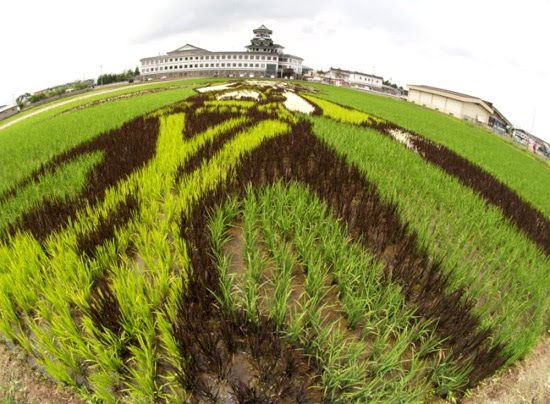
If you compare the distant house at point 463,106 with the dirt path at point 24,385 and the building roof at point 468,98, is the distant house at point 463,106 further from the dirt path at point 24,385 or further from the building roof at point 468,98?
the dirt path at point 24,385

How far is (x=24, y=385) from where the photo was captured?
76.0 inches

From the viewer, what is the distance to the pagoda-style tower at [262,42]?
3263 inches

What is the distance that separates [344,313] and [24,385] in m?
2.25

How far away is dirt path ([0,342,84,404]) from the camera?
1.84 metres

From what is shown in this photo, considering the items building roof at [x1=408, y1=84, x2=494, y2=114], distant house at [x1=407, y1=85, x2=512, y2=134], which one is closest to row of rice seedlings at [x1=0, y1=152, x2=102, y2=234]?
distant house at [x1=407, y1=85, x2=512, y2=134]

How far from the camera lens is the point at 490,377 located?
2205 mm

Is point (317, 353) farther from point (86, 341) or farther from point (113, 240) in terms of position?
point (113, 240)

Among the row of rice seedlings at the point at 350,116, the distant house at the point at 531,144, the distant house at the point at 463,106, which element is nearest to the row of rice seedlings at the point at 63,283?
the row of rice seedlings at the point at 350,116

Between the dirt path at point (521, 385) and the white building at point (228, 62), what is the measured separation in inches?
3173

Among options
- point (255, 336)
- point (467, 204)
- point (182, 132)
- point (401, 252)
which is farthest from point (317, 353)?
point (182, 132)

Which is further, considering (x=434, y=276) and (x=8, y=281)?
(x=434, y=276)

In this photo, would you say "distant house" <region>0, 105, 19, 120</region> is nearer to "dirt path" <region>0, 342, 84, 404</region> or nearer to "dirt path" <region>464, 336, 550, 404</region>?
"dirt path" <region>0, 342, 84, 404</region>

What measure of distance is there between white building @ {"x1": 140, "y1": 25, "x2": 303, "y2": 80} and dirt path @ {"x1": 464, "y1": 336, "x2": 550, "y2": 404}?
8059 centimetres

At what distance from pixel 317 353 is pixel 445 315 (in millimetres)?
1153
